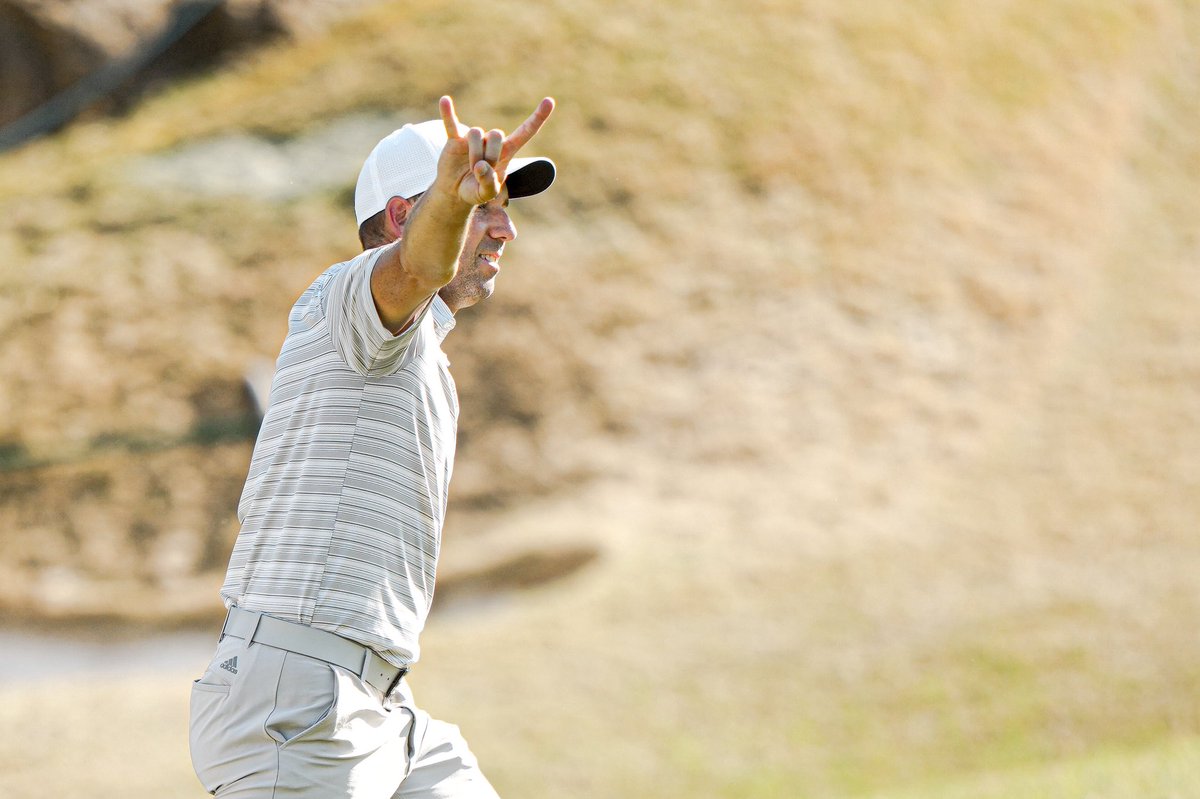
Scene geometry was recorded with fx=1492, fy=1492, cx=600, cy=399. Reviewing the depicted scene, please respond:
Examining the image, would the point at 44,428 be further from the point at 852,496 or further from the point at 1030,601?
the point at 1030,601

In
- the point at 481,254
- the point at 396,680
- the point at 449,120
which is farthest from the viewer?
the point at 481,254

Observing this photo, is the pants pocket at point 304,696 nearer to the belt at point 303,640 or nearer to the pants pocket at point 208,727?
the belt at point 303,640

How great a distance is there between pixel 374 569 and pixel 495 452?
11.8 m

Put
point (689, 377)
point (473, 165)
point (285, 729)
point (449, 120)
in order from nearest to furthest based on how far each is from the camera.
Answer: point (473, 165) → point (449, 120) → point (285, 729) → point (689, 377)

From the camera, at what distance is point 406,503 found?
3047mm

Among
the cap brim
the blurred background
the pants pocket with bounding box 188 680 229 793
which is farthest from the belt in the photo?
the blurred background

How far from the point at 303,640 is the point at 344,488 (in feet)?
1.01

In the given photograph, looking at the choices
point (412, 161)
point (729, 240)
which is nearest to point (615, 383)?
point (729, 240)

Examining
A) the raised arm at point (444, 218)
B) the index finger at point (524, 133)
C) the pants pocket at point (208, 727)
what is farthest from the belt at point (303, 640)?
the index finger at point (524, 133)

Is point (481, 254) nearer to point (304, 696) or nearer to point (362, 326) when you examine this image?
point (362, 326)

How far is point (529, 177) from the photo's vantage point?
3.54 metres

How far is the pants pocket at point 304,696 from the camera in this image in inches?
114

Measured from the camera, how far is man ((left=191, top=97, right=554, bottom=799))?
9.51 feet

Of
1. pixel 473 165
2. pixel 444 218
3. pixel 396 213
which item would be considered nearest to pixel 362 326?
pixel 444 218
